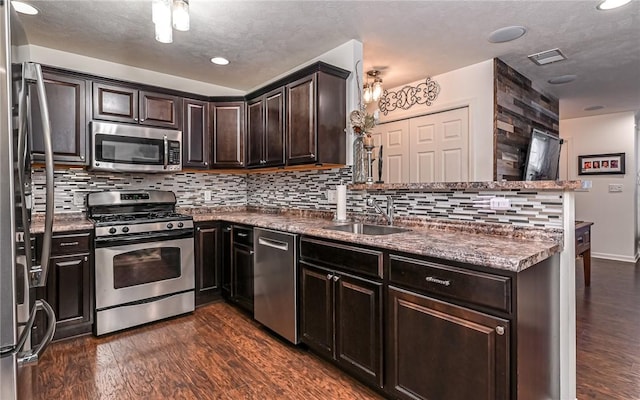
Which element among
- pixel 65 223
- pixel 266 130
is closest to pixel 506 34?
pixel 266 130

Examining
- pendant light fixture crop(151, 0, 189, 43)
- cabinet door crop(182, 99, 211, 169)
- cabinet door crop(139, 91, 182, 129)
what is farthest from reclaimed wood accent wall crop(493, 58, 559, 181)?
cabinet door crop(139, 91, 182, 129)

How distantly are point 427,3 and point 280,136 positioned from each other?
1.59 meters

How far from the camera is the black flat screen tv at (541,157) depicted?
3668 millimetres

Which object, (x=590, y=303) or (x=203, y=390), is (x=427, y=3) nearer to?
(x=203, y=390)

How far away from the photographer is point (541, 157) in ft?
12.7

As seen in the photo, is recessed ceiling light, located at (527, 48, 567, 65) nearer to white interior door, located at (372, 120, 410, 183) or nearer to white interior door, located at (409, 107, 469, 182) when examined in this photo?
white interior door, located at (409, 107, 469, 182)

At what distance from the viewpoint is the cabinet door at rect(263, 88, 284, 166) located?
3.10m

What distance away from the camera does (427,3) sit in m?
2.22

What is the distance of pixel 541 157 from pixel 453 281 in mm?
3250

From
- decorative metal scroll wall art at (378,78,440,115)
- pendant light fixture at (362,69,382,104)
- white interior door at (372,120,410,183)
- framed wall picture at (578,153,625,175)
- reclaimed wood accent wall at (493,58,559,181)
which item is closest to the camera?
reclaimed wood accent wall at (493,58,559,181)

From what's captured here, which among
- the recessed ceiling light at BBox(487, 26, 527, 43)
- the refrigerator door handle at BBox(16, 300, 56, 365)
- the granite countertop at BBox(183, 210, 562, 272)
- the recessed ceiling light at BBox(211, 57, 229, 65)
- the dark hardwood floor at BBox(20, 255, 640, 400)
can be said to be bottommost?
the dark hardwood floor at BBox(20, 255, 640, 400)

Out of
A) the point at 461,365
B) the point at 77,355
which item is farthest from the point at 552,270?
the point at 77,355

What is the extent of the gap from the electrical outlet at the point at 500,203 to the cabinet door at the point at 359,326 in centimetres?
85

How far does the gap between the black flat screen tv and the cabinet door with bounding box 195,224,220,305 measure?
3.40m
